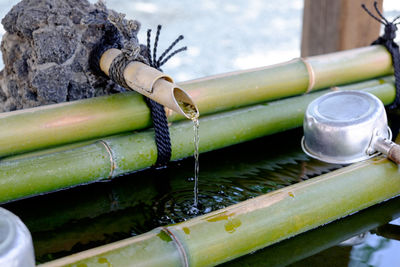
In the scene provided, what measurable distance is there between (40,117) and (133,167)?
0.48 m

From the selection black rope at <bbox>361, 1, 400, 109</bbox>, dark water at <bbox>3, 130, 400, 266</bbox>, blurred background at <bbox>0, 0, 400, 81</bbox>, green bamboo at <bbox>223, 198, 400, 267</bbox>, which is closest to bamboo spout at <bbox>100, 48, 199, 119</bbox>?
dark water at <bbox>3, 130, 400, 266</bbox>

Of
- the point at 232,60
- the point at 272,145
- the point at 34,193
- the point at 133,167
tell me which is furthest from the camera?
the point at 232,60

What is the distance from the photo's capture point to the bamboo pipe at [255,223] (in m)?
1.81

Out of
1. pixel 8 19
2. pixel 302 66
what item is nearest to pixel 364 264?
pixel 302 66

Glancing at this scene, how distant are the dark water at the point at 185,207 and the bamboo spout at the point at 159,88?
1.50 ft

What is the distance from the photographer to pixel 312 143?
255 centimetres

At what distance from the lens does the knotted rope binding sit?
2340 millimetres

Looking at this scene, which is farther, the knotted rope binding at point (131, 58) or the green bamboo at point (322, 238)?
the knotted rope binding at point (131, 58)

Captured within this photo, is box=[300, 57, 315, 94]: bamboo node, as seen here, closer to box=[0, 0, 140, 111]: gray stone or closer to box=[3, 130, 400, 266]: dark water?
box=[3, 130, 400, 266]: dark water

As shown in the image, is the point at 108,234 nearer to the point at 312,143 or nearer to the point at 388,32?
the point at 312,143

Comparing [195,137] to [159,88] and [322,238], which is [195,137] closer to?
[159,88]

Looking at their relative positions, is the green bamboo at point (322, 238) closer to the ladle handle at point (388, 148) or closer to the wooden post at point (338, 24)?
the ladle handle at point (388, 148)

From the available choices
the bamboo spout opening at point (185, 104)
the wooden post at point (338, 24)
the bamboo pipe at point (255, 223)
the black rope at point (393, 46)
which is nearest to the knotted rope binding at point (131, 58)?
the bamboo spout opening at point (185, 104)

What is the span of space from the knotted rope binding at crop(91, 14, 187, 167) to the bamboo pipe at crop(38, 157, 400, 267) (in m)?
0.61
